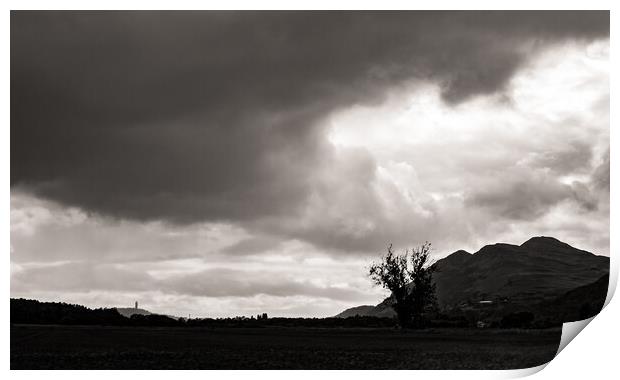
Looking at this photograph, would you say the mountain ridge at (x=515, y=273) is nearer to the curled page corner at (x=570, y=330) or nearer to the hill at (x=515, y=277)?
the hill at (x=515, y=277)

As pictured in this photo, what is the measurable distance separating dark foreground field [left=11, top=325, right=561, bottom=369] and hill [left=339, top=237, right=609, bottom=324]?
3201 millimetres

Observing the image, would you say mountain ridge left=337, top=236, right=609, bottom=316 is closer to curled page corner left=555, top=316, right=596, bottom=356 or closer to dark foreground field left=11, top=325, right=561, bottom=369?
curled page corner left=555, top=316, right=596, bottom=356

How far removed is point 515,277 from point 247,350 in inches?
777

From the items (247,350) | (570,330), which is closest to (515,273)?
(570,330)

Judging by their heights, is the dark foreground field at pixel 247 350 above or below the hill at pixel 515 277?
below

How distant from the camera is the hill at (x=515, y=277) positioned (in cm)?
3397

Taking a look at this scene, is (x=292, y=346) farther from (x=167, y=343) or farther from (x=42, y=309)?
(x=42, y=309)

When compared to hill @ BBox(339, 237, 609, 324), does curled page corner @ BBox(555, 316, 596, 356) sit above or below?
below

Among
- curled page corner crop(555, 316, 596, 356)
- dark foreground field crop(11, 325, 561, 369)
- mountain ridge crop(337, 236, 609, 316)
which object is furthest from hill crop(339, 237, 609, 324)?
dark foreground field crop(11, 325, 561, 369)

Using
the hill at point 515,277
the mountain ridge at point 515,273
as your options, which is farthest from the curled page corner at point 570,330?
the mountain ridge at point 515,273

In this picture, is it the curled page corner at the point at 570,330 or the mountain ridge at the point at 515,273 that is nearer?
the curled page corner at the point at 570,330

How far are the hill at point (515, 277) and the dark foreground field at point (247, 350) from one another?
3201mm

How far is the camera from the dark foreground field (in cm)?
3055
